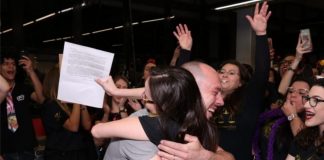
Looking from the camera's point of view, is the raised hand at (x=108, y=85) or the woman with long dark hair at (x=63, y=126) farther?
the woman with long dark hair at (x=63, y=126)

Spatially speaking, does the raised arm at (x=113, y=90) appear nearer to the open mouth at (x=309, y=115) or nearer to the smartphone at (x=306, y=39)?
the open mouth at (x=309, y=115)

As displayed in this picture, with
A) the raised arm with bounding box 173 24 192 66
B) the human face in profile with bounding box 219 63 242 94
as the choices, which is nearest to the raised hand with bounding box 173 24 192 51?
the raised arm with bounding box 173 24 192 66

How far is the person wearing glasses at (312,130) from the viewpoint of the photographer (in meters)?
1.97

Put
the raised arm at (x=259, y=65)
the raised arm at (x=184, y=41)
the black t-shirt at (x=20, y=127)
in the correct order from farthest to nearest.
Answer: the black t-shirt at (x=20, y=127)
the raised arm at (x=184, y=41)
the raised arm at (x=259, y=65)

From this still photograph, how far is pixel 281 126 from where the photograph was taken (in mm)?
2496

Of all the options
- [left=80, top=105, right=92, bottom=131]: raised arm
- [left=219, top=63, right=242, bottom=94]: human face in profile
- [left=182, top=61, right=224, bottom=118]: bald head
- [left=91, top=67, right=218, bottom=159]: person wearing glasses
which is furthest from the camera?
[left=80, top=105, right=92, bottom=131]: raised arm

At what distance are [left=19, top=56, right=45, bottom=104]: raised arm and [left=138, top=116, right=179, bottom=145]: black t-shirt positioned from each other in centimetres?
221

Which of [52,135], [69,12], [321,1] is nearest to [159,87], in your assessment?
[52,135]

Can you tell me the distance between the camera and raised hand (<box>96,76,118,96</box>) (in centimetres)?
173

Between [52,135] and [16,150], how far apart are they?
445mm

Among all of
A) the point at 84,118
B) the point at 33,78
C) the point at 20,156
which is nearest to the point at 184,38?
the point at 84,118

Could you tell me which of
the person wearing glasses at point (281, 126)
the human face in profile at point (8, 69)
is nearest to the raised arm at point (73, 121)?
the human face in profile at point (8, 69)

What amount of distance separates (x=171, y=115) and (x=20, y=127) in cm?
222

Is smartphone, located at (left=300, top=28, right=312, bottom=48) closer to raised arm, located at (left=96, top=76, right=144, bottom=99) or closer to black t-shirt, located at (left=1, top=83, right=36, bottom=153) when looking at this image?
raised arm, located at (left=96, top=76, right=144, bottom=99)
